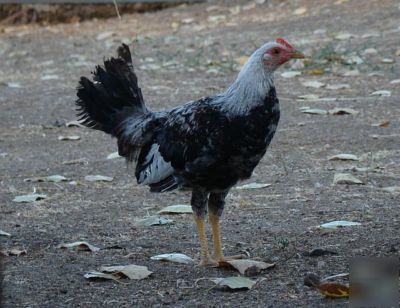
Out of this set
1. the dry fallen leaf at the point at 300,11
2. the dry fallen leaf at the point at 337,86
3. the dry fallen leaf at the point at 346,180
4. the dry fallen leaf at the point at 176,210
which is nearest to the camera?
the dry fallen leaf at the point at 176,210

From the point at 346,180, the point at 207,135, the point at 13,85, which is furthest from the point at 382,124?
the point at 13,85

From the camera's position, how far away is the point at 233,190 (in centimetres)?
607

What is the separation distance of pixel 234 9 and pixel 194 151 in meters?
10.6

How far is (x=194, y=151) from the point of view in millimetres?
4488

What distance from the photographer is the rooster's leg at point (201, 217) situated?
4.53 meters

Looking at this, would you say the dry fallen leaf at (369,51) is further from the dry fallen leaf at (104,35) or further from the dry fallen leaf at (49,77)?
the dry fallen leaf at (104,35)

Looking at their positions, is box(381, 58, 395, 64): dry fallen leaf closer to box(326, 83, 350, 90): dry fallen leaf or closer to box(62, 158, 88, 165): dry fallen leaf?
box(326, 83, 350, 90): dry fallen leaf

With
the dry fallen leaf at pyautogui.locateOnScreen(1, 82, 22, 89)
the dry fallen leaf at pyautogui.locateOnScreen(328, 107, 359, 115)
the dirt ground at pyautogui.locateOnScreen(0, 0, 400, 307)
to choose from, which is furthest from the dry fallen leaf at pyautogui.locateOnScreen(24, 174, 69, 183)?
the dry fallen leaf at pyautogui.locateOnScreen(1, 82, 22, 89)

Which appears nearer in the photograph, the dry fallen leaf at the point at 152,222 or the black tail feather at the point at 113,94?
the black tail feather at the point at 113,94

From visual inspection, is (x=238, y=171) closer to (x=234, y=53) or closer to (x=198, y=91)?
(x=198, y=91)

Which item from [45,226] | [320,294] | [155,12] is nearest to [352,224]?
[320,294]

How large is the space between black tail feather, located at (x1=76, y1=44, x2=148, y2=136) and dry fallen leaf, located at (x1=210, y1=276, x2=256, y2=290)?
130 centimetres

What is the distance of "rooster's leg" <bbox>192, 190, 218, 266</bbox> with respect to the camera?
4527mm

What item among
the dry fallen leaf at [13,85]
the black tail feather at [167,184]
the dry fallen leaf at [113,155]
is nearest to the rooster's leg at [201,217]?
the black tail feather at [167,184]
